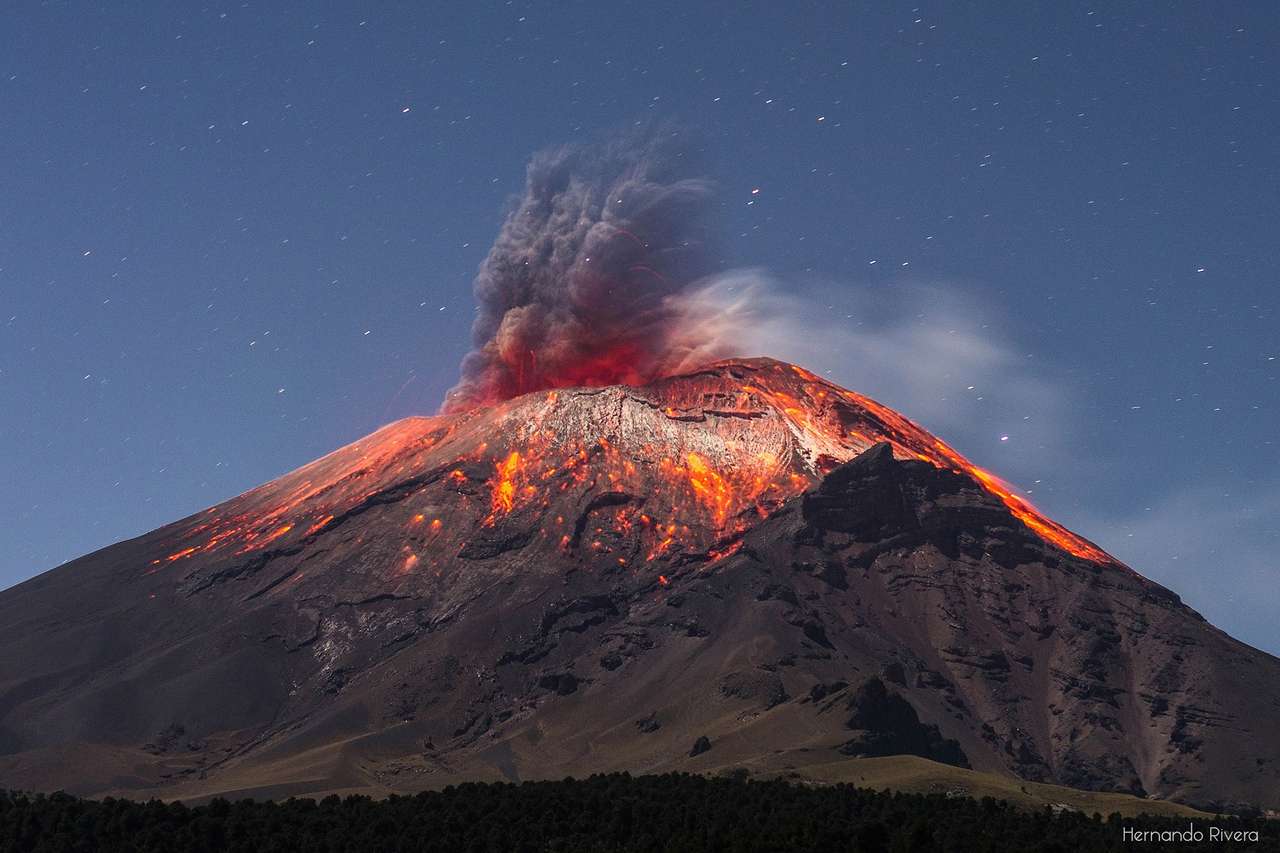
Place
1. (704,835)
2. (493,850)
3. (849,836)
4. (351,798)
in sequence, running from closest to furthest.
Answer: (849,836) < (704,835) < (493,850) < (351,798)

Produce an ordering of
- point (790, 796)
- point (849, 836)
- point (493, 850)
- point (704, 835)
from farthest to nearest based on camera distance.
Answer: point (790, 796) → point (493, 850) → point (704, 835) → point (849, 836)

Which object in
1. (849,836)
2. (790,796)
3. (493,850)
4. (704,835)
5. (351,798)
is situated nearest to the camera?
(849,836)

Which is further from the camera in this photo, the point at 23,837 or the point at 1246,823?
the point at 1246,823

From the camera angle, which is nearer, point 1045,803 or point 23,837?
point 23,837

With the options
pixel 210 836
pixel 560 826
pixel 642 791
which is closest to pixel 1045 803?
pixel 642 791

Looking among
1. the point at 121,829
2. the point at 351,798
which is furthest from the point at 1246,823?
the point at 121,829

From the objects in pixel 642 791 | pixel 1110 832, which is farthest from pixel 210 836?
pixel 1110 832

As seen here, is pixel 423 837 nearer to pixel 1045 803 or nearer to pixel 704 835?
pixel 704 835

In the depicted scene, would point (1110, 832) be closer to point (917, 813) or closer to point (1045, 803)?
point (917, 813)
